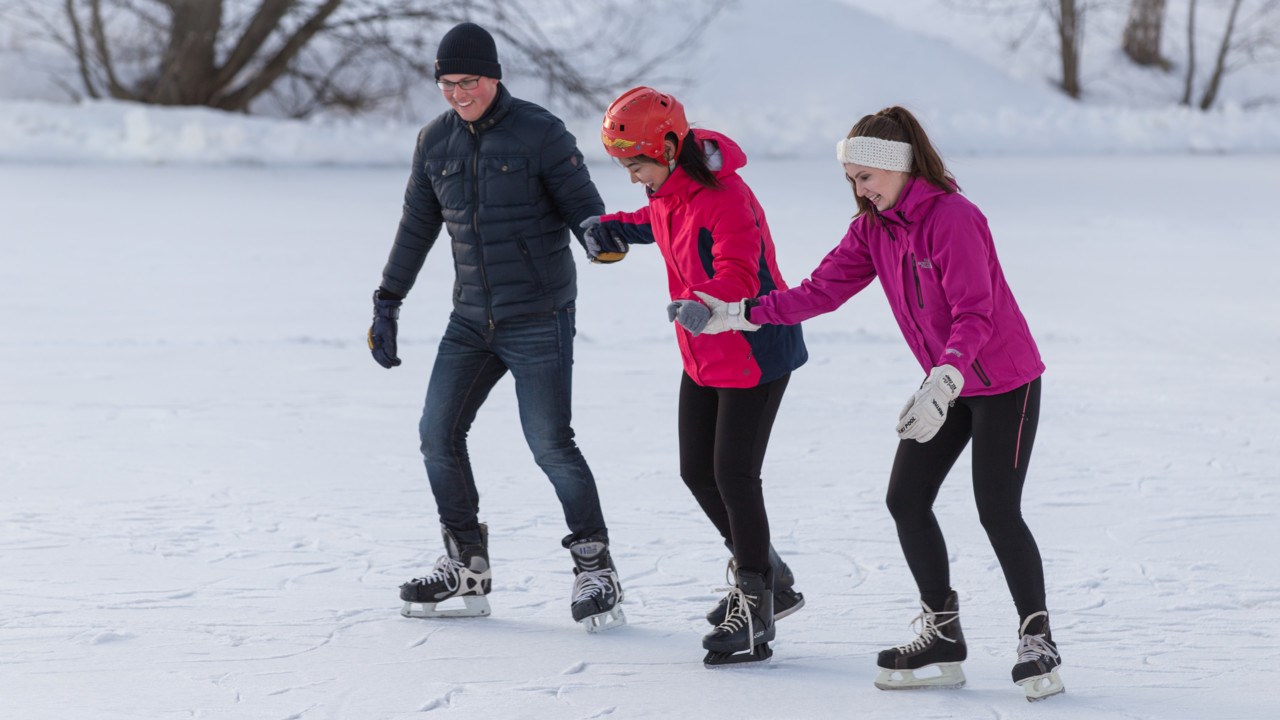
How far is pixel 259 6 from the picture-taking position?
15641mm

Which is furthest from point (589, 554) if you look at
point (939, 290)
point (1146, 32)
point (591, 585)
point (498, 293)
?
point (1146, 32)

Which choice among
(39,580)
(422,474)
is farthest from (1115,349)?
(39,580)

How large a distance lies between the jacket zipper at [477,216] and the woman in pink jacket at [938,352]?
2.01 feet

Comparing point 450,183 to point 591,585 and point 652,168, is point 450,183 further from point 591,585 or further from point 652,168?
point 591,585

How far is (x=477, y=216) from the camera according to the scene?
318 cm

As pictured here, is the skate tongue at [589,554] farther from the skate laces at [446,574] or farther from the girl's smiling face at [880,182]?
the girl's smiling face at [880,182]

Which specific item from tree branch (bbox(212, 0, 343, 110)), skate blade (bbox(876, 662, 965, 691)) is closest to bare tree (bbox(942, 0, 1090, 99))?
tree branch (bbox(212, 0, 343, 110))

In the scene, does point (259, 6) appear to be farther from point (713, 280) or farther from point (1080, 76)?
point (713, 280)

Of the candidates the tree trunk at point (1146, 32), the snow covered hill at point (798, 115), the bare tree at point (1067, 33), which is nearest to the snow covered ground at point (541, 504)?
the snow covered hill at point (798, 115)

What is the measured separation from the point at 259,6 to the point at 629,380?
11174mm

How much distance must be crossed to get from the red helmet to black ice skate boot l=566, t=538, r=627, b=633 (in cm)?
93

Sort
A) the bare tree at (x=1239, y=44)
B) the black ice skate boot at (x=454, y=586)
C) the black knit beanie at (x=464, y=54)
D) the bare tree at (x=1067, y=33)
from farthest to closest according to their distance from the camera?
the bare tree at (x=1067, y=33) → the bare tree at (x=1239, y=44) → the black ice skate boot at (x=454, y=586) → the black knit beanie at (x=464, y=54)

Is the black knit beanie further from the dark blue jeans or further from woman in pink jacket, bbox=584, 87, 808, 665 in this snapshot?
the dark blue jeans

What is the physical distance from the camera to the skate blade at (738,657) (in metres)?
2.99
